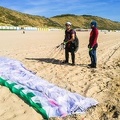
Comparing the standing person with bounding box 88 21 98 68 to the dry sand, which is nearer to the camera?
the dry sand

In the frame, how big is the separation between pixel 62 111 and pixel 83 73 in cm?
400

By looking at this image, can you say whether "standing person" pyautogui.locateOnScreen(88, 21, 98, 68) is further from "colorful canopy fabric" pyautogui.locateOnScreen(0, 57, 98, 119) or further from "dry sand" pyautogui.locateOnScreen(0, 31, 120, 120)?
"colorful canopy fabric" pyautogui.locateOnScreen(0, 57, 98, 119)

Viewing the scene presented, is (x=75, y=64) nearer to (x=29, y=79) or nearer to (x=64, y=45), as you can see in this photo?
(x=64, y=45)

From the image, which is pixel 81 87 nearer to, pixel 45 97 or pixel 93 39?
pixel 45 97

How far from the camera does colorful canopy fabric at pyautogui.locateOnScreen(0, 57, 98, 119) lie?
5973 millimetres

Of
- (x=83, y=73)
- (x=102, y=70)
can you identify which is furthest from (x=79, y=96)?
(x=102, y=70)

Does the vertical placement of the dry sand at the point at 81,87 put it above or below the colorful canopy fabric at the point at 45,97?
below

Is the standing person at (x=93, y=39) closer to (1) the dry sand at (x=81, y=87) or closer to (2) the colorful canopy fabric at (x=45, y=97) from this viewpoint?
(1) the dry sand at (x=81, y=87)

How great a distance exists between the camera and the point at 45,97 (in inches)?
262

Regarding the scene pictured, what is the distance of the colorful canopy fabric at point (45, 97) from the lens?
597cm

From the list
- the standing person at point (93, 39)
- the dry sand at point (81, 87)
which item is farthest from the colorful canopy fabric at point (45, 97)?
the standing person at point (93, 39)

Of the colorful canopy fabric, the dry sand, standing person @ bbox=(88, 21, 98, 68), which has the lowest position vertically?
the dry sand

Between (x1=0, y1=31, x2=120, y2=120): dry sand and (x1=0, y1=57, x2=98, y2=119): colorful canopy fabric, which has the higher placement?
(x1=0, y1=57, x2=98, y2=119): colorful canopy fabric

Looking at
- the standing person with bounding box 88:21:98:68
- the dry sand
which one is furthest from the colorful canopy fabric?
the standing person with bounding box 88:21:98:68
